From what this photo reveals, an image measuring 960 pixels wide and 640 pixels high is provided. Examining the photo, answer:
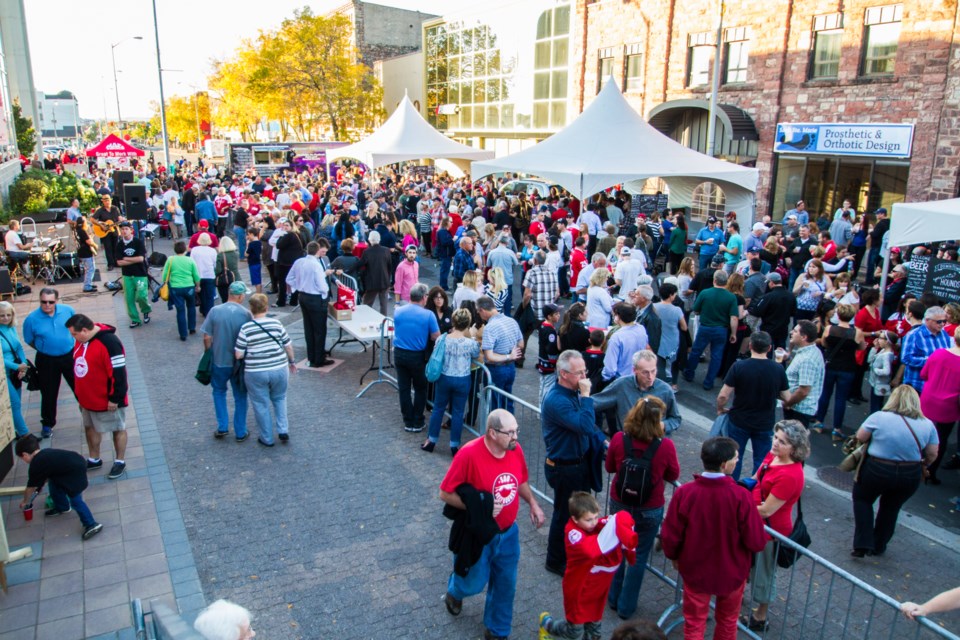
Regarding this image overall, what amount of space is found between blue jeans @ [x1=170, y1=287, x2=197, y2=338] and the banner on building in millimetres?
16730

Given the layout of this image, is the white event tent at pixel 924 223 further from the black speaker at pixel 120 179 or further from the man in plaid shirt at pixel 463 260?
the black speaker at pixel 120 179

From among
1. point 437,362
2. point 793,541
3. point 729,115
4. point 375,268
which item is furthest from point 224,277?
point 729,115

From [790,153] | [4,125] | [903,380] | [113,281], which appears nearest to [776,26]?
[790,153]

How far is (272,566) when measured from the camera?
213 inches

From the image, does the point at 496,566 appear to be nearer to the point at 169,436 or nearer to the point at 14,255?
the point at 169,436

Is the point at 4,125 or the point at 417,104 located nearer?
the point at 4,125

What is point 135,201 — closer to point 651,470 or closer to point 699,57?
point 699,57

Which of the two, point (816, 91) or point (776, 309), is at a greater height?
point (816, 91)

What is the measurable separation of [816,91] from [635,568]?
18.8 m

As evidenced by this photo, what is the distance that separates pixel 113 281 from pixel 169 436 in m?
9.81

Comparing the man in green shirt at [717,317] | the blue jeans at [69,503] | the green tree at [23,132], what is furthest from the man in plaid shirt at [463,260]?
the green tree at [23,132]

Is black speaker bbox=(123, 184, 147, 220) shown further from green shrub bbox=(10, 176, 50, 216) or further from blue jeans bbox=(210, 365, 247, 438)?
blue jeans bbox=(210, 365, 247, 438)

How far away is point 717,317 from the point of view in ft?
29.3

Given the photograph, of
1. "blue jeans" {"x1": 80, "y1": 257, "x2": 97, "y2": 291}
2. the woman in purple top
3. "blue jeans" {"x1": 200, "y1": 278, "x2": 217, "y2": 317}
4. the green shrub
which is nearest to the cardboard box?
"blue jeans" {"x1": 200, "y1": 278, "x2": 217, "y2": 317}
